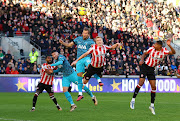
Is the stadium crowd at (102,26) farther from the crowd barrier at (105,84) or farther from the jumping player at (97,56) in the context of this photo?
the jumping player at (97,56)

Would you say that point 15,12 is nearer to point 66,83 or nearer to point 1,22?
point 1,22

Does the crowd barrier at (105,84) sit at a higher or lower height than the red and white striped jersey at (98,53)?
lower

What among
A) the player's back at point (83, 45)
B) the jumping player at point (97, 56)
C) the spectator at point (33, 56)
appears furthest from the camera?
the spectator at point (33, 56)

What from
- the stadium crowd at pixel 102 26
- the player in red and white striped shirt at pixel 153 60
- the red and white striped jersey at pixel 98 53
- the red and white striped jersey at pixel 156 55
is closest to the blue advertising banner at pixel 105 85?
the stadium crowd at pixel 102 26

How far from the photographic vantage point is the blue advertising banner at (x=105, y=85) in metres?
27.1

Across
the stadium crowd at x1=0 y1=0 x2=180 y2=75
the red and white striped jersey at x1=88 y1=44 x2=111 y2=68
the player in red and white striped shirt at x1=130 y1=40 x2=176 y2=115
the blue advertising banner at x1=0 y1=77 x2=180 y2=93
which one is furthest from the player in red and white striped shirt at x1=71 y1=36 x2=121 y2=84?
the stadium crowd at x1=0 y1=0 x2=180 y2=75

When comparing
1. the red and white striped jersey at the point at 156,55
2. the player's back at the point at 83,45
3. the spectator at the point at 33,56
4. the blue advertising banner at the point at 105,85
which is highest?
the player's back at the point at 83,45

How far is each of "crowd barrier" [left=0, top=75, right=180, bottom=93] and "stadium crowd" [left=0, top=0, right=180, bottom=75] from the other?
0.59 m

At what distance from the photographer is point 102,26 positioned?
36156 mm

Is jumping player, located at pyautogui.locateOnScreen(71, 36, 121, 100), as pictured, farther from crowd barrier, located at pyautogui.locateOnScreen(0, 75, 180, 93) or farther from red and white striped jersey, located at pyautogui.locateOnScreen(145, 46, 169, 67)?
crowd barrier, located at pyautogui.locateOnScreen(0, 75, 180, 93)

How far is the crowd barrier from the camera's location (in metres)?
27.1

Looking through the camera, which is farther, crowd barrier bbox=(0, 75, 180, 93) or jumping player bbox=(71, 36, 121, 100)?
crowd barrier bbox=(0, 75, 180, 93)

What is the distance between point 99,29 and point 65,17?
9.42 ft

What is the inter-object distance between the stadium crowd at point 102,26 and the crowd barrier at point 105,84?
0.59m
